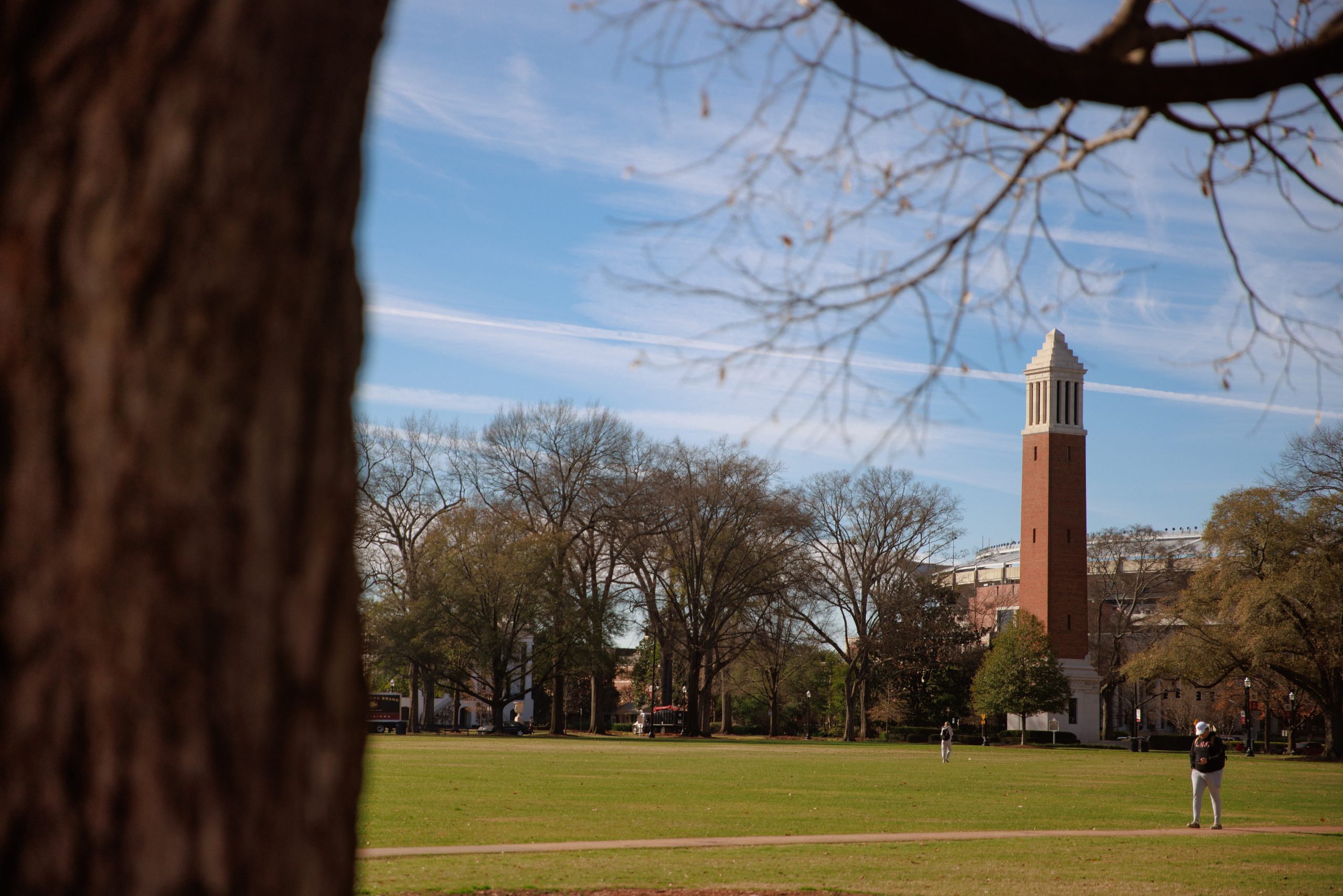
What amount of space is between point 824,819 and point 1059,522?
70.3 m

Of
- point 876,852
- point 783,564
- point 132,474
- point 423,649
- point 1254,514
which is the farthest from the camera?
point 783,564

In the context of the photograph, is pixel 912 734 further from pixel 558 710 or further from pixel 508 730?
pixel 508 730

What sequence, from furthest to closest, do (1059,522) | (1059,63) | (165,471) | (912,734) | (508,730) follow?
(1059,522) < (912,734) < (508,730) < (1059,63) < (165,471)

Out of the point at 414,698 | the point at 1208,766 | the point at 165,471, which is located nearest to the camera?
the point at 165,471

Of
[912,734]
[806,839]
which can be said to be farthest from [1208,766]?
[912,734]

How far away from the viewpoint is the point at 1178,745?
68438 mm

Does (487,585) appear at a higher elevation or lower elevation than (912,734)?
higher

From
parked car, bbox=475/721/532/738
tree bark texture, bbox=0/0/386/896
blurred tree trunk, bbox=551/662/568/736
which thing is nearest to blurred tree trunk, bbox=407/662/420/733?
parked car, bbox=475/721/532/738

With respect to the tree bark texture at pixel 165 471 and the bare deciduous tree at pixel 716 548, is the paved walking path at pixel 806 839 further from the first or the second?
the bare deciduous tree at pixel 716 548

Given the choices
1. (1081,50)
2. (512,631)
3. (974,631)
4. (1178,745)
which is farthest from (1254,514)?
(1081,50)

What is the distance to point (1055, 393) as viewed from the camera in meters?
87.1

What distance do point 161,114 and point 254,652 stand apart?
2.74 feet

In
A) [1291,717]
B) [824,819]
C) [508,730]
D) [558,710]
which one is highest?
[824,819]

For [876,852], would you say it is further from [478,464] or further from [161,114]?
[478,464]
